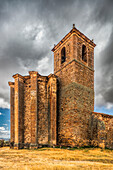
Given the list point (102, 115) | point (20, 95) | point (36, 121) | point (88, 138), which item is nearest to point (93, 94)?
point (102, 115)

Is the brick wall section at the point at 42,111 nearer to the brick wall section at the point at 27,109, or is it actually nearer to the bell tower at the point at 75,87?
the brick wall section at the point at 27,109

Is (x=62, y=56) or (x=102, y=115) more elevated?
(x=62, y=56)

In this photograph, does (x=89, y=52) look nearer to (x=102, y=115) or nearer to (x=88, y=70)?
(x=88, y=70)

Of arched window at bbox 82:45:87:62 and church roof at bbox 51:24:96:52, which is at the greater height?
church roof at bbox 51:24:96:52

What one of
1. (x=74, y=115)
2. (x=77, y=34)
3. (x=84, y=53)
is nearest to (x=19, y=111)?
(x=74, y=115)

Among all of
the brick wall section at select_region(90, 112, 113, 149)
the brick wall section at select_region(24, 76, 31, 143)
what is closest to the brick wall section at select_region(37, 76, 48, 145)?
the brick wall section at select_region(24, 76, 31, 143)

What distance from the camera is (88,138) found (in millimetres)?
13266

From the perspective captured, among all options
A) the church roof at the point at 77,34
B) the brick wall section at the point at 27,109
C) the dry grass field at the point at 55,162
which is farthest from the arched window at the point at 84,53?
the dry grass field at the point at 55,162

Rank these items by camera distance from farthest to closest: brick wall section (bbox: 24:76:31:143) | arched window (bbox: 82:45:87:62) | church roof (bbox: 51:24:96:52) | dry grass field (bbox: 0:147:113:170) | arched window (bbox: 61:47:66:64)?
arched window (bbox: 61:47:66:64), arched window (bbox: 82:45:87:62), church roof (bbox: 51:24:96:52), brick wall section (bbox: 24:76:31:143), dry grass field (bbox: 0:147:113:170)

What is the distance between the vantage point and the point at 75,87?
13.5 meters

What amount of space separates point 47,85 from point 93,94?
20.9ft

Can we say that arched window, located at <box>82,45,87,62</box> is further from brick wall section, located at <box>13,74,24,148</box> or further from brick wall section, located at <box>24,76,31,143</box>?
brick wall section, located at <box>13,74,24,148</box>

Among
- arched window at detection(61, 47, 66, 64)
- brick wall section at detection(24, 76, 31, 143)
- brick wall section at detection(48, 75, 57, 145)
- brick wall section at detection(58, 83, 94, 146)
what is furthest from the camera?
arched window at detection(61, 47, 66, 64)

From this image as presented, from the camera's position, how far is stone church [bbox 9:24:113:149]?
12547 mm
